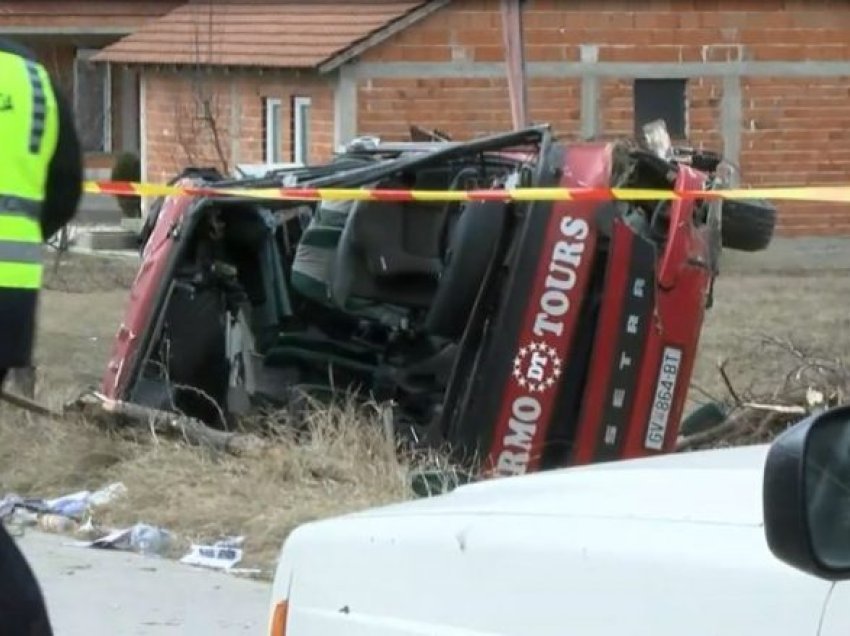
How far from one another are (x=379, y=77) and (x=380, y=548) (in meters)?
21.1

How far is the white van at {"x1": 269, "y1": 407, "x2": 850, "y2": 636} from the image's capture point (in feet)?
9.35

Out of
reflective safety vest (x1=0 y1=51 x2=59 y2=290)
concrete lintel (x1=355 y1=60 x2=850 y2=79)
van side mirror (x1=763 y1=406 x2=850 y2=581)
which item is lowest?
van side mirror (x1=763 y1=406 x2=850 y2=581)

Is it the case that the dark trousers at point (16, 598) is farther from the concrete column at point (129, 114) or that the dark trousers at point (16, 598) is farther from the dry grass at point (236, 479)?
the concrete column at point (129, 114)

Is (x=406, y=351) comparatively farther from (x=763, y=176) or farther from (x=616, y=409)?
(x=763, y=176)

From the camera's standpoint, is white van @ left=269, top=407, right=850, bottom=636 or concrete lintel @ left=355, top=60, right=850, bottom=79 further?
concrete lintel @ left=355, top=60, right=850, bottom=79

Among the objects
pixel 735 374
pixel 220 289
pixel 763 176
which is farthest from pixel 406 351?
pixel 763 176

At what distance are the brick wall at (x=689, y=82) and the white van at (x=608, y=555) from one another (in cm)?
2084

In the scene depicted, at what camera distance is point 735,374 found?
13484mm

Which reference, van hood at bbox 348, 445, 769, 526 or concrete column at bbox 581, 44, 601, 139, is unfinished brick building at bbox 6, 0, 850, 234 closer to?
concrete column at bbox 581, 44, 601, 139

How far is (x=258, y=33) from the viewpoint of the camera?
26.0 metres

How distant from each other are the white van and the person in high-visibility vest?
1.70 ft

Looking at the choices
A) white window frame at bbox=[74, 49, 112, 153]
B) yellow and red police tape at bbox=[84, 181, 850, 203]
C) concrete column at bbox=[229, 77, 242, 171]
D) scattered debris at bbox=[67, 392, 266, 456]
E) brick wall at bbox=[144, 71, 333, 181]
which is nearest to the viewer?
yellow and red police tape at bbox=[84, 181, 850, 203]

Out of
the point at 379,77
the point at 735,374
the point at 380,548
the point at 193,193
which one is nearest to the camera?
the point at 380,548

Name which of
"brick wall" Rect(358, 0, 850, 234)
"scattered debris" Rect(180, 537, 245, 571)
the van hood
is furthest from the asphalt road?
"brick wall" Rect(358, 0, 850, 234)
